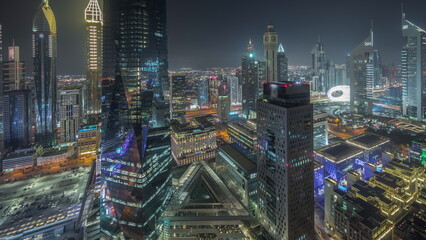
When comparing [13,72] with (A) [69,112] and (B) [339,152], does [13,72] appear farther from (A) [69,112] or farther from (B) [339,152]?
(B) [339,152]

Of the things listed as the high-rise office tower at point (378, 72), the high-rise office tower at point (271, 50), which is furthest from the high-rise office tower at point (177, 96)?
the high-rise office tower at point (378, 72)

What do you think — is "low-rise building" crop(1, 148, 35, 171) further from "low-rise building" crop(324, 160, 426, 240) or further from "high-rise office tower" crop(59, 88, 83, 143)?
"low-rise building" crop(324, 160, 426, 240)

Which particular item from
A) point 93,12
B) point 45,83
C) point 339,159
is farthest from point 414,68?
point 45,83

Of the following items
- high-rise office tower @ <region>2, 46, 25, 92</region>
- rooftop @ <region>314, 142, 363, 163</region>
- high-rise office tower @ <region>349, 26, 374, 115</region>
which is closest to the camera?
rooftop @ <region>314, 142, 363, 163</region>

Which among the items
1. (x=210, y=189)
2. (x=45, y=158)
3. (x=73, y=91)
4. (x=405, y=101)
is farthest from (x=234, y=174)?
(x=405, y=101)

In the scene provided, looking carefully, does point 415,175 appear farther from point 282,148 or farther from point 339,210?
point 282,148

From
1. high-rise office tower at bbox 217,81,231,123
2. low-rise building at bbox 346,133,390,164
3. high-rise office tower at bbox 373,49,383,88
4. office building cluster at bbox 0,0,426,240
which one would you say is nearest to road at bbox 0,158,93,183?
office building cluster at bbox 0,0,426,240

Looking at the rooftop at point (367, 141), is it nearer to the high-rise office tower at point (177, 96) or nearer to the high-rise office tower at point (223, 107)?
the high-rise office tower at point (223, 107)
